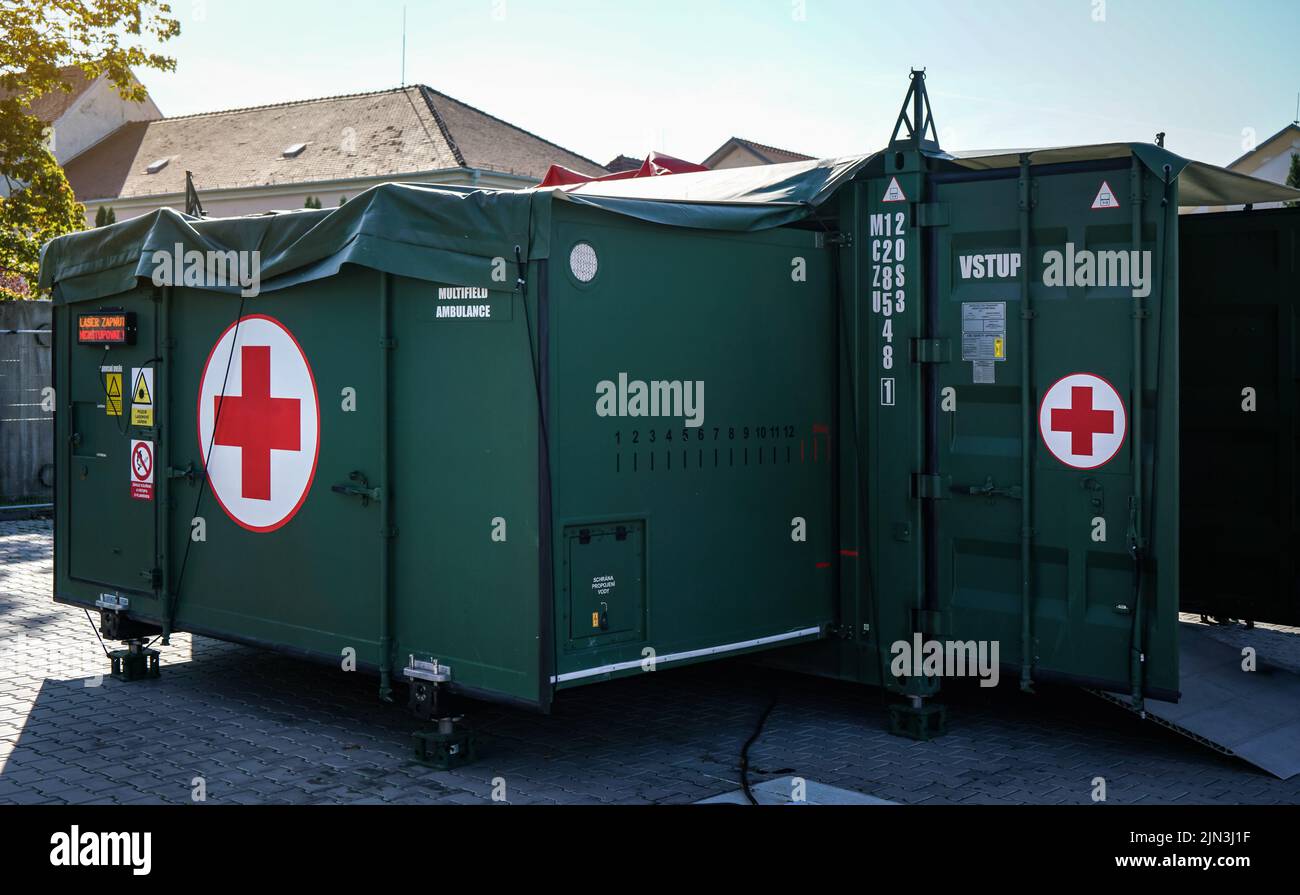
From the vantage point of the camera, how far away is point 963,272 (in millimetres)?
6832

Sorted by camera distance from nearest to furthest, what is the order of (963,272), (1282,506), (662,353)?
(662,353)
(963,272)
(1282,506)

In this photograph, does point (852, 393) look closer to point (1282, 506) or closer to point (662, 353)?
point (662, 353)

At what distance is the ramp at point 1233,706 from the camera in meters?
6.35

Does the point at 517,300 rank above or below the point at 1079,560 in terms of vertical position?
above

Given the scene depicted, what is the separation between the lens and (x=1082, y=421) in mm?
6480

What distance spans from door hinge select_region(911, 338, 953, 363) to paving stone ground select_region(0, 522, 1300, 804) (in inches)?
76.8

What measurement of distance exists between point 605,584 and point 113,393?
3.84 meters

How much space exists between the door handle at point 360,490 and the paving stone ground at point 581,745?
4.05 ft

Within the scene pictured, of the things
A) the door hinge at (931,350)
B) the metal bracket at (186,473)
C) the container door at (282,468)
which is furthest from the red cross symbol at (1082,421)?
the metal bracket at (186,473)

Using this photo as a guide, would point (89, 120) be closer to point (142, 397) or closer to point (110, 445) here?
point (110, 445)

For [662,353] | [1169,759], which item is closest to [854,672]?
[1169,759]

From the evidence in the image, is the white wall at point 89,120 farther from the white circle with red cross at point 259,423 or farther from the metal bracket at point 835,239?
the metal bracket at point 835,239

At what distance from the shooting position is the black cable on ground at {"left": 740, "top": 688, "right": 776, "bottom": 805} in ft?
19.0

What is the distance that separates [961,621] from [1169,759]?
1185mm
